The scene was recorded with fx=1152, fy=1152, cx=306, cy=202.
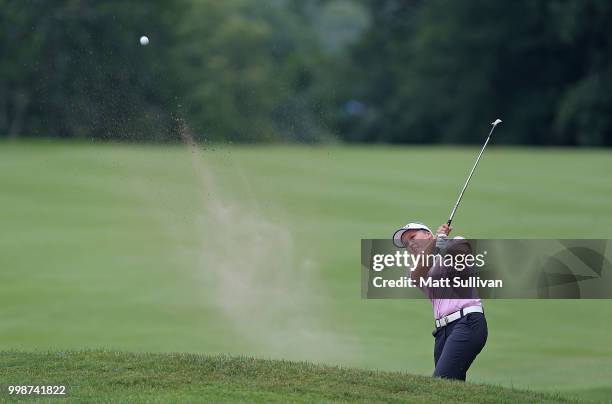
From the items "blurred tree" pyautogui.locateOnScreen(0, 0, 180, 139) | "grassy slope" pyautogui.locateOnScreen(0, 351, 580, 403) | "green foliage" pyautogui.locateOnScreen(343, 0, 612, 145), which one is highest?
"green foliage" pyautogui.locateOnScreen(343, 0, 612, 145)

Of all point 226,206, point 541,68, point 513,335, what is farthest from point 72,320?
point 541,68

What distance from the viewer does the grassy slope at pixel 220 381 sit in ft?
27.6

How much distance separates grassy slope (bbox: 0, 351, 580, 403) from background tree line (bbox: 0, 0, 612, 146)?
33.4 meters

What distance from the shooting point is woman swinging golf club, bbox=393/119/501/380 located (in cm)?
940

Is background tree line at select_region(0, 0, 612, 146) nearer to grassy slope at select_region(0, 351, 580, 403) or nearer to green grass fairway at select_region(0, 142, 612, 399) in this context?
green grass fairway at select_region(0, 142, 612, 399)

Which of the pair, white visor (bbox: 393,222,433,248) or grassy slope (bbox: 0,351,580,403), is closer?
grassy slope (bbox: 0,351,580,403)

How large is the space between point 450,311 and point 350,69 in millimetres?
70721

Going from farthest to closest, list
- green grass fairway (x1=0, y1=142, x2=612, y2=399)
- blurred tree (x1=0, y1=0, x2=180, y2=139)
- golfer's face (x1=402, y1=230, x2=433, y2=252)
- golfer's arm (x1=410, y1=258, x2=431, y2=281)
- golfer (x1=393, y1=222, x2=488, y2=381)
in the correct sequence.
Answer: blurred tree (x1=0, y1=0, x2=180, y2=139), green grass fairway (x1=0, y1=142, x2=612, y2=399), golfer's face (x1=402, y1=230, x2=433, y2=252), golfer's arm (x1=410, y1=258, x2=431, y2=281), golfer (x1=393, y1=222, x2=488, y2=381)

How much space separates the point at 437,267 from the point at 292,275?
1051 cm

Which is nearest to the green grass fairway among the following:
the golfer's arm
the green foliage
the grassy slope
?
the golfer's arm

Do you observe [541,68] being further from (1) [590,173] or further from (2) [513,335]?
(2) [513,335]

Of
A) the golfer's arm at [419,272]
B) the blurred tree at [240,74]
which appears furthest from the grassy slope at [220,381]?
the blurred tree at [240,74]

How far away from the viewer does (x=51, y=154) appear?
34.0 metres

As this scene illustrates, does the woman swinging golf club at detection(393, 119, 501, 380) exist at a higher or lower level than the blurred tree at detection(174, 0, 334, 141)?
lower
